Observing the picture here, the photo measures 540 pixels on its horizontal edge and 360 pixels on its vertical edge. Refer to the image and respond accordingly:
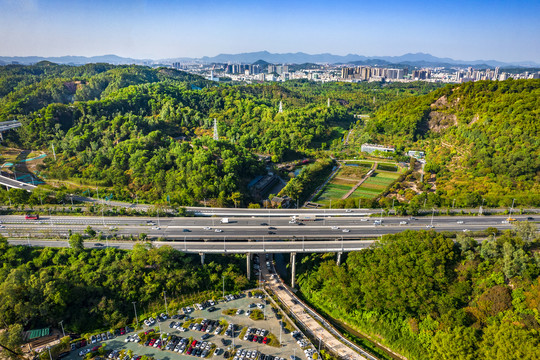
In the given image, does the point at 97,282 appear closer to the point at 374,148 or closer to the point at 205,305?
the point at 205,305

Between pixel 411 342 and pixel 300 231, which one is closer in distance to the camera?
pixel 411 342

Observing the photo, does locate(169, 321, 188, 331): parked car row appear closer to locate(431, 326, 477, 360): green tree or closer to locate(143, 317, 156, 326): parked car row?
locate(143, 317, 156, 326): parked car row

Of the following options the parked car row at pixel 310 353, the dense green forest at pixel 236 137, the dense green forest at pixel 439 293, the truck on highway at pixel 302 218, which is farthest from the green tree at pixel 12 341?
the truck on highway at pixel 302 218

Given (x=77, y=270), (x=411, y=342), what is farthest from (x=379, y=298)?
(x=77, y=270)

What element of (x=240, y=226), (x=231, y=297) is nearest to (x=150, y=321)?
(x=231, y=297)

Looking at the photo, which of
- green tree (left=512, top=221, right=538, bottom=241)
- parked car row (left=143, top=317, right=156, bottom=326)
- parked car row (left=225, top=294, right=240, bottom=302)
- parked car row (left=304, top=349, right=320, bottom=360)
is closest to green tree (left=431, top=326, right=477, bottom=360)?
parked car row (left=304, top=349, right=320, bottom=360)

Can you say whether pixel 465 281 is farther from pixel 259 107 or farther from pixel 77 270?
pixel 259 107

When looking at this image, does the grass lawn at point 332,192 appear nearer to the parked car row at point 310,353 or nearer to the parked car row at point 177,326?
the parked car row at point 310,353
